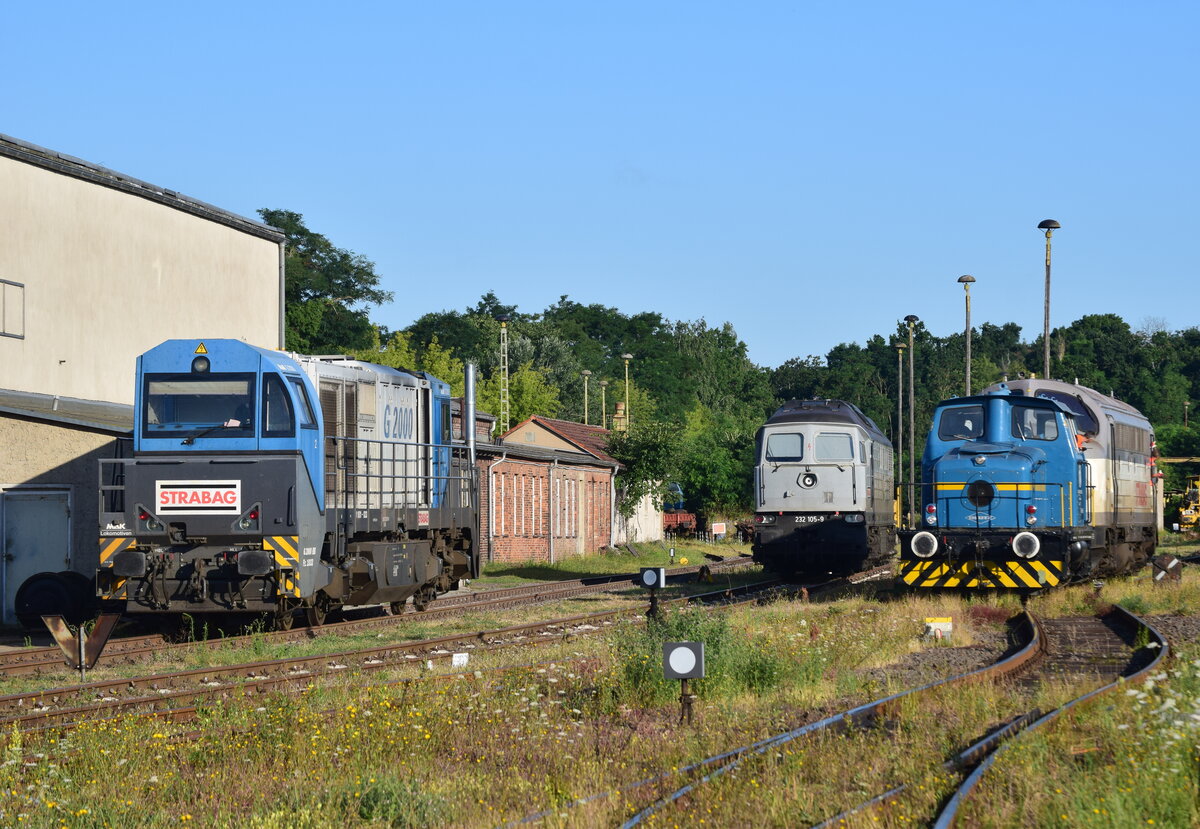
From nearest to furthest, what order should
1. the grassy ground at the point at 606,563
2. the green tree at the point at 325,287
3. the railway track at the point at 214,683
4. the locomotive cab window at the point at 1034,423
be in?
the railway track at the point at 214,683
the locomotive cab window at the point at 1034,423
the grassy ground at the point at 606,563
the green tree at the point at 325,287

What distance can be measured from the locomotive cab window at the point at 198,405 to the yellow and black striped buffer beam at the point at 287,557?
1.37m

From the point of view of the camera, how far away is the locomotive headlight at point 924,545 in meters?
19.9

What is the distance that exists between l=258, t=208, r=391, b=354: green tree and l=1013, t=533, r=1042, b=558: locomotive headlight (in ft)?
201

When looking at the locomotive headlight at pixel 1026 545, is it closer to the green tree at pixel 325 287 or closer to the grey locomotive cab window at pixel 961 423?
the grey locomotive cab window at pixel 961 423

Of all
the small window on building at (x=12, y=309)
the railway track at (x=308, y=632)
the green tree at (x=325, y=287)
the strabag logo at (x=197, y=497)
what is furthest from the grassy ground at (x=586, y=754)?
the green tree at (x=325, y=287)

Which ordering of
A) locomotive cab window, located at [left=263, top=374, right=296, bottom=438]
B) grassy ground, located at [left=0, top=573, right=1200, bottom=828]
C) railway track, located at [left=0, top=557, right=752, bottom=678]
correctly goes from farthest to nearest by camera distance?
locomotive cab window, located at [left=263, top=374, right=296, bottom=438], railway track, located at [left=0, top=557, right=752, bottom=678], grassy ground, located at [left=0, top=573, right=1200, bottom=828]

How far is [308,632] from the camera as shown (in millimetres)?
17484

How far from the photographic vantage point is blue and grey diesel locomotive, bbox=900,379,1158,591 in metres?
19.7

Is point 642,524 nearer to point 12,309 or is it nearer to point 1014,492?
point 12,309

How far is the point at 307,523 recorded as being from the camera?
16.3 metres

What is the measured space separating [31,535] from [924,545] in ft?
45.1

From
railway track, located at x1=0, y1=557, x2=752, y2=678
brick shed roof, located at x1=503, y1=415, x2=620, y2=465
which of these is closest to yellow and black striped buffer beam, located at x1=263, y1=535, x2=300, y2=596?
railway track, located at x1=0, y1=557, x2=752, y2=678

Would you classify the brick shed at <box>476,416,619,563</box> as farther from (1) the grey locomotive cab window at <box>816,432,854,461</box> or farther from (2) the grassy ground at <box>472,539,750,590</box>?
(1) the grey locomotive cab window at <box>816,432,854,461</box>

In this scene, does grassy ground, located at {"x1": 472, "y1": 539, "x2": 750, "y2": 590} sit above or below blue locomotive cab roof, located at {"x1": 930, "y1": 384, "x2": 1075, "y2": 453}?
below
